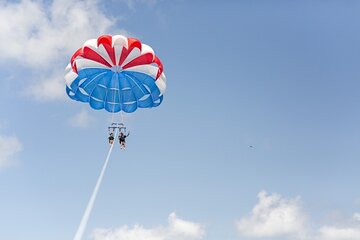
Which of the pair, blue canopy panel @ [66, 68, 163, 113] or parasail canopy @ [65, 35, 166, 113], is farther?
blue canopy panel @ [66, 68, 163, 113]

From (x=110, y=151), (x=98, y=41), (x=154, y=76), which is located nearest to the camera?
(x=110, y=151)

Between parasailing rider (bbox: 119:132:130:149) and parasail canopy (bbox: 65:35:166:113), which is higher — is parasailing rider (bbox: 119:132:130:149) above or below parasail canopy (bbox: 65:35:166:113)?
below

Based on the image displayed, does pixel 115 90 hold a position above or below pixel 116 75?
below

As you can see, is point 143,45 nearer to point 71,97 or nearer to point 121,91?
point 121,91

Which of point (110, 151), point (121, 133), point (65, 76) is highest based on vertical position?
point (65, 76)

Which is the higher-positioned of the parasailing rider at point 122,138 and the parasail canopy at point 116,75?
the parasail canopy at point 116,75

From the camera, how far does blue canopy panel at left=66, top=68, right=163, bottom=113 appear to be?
1282 inches

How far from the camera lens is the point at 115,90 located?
33281 mm

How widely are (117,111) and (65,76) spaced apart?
13.1ft

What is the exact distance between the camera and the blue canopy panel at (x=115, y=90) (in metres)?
32.6

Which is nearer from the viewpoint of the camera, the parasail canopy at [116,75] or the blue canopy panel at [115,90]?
the parasail canopy at [116,75]

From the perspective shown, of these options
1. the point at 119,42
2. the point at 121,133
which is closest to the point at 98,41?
the point at 119,42

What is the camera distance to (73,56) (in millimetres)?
31203

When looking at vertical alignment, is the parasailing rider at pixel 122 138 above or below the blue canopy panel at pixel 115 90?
below
